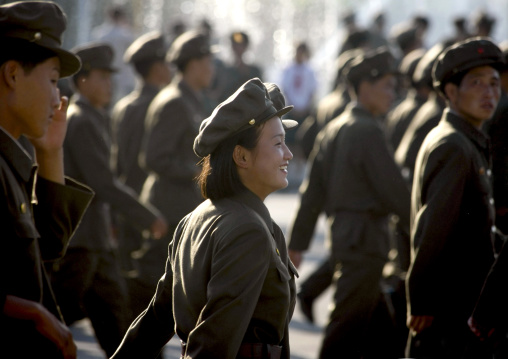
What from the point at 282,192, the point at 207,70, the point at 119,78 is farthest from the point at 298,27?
the point at 207,70

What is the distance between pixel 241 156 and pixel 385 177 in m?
3.59

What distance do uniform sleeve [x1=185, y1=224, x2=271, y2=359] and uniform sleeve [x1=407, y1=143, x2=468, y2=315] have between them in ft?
7.27

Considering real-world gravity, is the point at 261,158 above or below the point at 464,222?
above

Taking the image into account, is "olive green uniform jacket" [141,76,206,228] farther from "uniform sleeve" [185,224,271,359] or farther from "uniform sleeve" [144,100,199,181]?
"uniform sleeve" [185,224,271,359]

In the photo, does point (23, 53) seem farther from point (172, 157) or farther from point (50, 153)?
point (172, 157)

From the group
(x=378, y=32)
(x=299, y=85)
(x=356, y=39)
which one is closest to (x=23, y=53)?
(x=356, y=39)

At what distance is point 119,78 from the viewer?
59.9 feet

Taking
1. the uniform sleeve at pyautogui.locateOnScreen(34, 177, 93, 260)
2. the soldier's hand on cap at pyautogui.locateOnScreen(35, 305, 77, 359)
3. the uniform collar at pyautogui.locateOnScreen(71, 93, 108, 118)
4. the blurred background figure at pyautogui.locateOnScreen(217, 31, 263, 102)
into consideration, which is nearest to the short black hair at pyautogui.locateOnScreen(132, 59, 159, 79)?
the uniform collar at pyautogui.locateOnScreen(71, 93, 108, 118)

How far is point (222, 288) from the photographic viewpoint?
3631mm

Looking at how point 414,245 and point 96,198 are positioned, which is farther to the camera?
point 96,198

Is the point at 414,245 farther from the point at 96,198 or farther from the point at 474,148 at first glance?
the point at 96,198

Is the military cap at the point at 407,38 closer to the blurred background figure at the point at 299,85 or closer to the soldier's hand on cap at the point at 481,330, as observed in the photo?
the blurred background figure at the point at 299,85

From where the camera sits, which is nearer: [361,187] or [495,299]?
[495,299]

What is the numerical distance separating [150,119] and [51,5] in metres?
4.25
